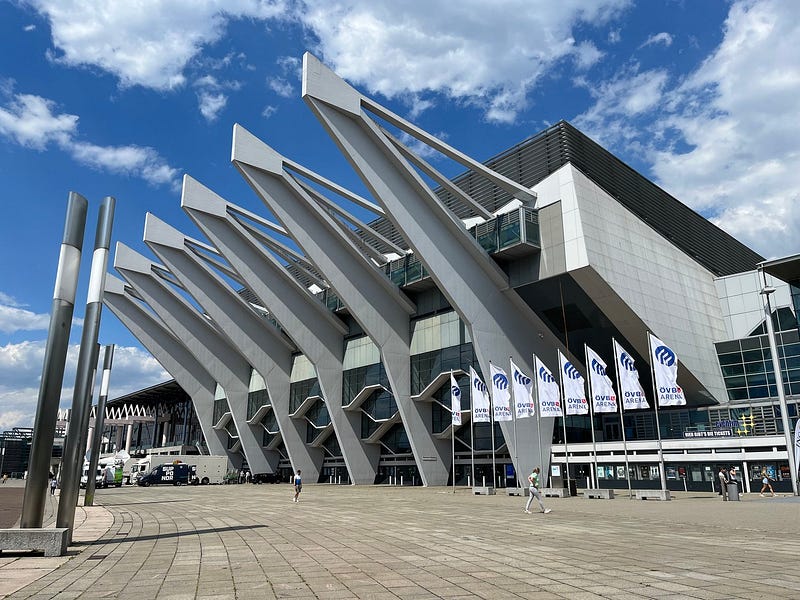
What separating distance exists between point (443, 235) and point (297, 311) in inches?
714

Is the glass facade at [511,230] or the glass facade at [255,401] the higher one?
the glass facade at [511,230]

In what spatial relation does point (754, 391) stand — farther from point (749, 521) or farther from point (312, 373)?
point (312, 373)

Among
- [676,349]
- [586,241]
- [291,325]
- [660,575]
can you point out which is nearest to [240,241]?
[291,325]

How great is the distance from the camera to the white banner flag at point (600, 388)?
2561 centimetres

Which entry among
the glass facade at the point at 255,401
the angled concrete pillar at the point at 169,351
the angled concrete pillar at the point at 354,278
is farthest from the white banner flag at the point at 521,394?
the angled concrete pillar at the point at 169,351

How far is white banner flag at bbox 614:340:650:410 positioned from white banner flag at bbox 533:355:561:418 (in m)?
3.37

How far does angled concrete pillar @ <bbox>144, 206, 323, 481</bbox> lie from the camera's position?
50.1m

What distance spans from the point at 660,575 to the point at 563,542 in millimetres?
3813

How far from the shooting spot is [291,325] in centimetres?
4734

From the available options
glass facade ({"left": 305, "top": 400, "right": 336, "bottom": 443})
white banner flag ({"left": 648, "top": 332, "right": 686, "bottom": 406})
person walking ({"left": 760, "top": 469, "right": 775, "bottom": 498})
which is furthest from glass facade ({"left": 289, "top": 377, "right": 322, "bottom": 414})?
person walking ({"left": 760, "top": 469, "right": 775, "bottom": 498})

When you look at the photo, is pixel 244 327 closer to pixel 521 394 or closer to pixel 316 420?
pixel 316 420

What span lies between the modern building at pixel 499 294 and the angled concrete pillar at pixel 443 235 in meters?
0.11

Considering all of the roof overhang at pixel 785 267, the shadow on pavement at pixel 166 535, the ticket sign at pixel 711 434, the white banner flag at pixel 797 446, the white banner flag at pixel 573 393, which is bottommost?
the shadow on pavement at pixel 166 535

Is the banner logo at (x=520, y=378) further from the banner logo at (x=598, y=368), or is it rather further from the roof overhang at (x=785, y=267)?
the roof overhang at (x=785, y=267)
